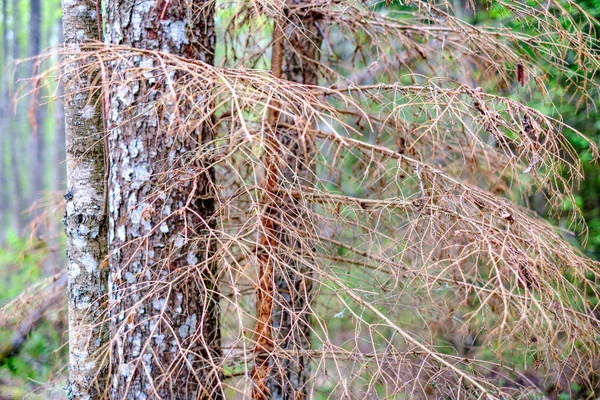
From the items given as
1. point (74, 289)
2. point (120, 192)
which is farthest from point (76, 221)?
point (120, 192)

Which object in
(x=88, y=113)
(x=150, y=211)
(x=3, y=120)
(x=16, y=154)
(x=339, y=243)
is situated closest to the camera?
(x=150, y=211)

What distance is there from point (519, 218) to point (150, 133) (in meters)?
2.02

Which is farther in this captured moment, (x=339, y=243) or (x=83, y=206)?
(x=83, y=206)

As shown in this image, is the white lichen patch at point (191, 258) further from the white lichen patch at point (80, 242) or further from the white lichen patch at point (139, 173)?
the white lichen patch at point (80, 242)

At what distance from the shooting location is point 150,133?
255cm

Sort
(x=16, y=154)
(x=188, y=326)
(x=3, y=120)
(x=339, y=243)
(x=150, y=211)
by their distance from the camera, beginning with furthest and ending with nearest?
(x=16, y=154) → (x=3, y=120) → (x=339, y=243) → (x=188, y=326) → (x=150, y=211)

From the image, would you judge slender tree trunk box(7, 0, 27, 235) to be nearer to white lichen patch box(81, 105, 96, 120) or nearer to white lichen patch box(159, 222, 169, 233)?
white lichen patch box(81, 105, 96, 120)

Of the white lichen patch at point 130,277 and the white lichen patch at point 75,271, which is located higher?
the white lichen patch at point 130,277

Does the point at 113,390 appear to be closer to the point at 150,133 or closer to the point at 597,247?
the point at 150,133

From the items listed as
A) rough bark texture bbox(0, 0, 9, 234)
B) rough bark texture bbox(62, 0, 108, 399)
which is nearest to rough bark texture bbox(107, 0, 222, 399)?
rough bark texture bbox(62, 0, 108, 399)

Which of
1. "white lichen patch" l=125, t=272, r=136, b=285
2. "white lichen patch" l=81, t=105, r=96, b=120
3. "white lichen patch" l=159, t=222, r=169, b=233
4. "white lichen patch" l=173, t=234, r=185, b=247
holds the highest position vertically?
"white lichen patch" l=81, t=105, r=96, b=120

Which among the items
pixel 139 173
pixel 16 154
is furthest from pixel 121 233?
pixel 16 154

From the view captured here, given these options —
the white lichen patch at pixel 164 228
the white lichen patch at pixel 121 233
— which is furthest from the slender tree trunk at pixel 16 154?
the white lichen patch at pixel 164 228

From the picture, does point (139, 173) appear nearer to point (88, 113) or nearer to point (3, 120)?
point (88, 113)
